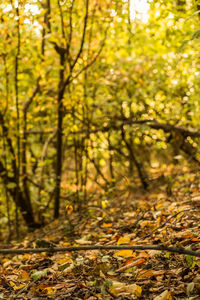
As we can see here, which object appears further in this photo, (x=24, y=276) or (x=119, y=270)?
(x=24, y=276)

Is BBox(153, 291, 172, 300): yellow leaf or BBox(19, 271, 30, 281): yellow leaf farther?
BBox(19, 271, 30, 281): yellow leaf

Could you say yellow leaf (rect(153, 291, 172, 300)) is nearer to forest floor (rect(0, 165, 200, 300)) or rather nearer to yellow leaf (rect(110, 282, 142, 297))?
forest floor (rect(0, 165, 200, 300))

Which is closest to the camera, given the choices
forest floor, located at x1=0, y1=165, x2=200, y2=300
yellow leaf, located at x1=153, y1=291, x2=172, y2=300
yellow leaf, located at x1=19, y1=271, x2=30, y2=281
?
yellow leaf, located at x1=153, y1=291, x2=172, y2=300

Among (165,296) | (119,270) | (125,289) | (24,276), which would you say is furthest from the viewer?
(24,276)

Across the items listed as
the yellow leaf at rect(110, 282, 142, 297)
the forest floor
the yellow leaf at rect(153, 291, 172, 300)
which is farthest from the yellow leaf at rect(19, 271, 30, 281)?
the yellow leaf at rect(153, 291, 172, 300)

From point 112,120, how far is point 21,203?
6.69ft

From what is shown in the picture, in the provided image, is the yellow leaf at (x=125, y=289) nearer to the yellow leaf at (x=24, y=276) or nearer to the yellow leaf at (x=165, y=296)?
the yellow leaf at (x=165, y=296)

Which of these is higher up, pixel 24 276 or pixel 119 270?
pixel 119 270

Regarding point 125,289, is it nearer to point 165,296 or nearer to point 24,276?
point 165,296

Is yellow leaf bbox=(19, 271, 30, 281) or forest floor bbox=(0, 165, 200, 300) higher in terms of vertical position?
forest floor bbox=(0, 165, 200, 300)

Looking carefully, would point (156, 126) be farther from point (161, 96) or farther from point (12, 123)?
point (12, 123)

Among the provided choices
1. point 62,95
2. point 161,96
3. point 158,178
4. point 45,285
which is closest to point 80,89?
point 62,95

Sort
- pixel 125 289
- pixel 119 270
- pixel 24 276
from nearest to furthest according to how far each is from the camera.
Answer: pixel 125 289
pixel 119 270
pixel 24 276

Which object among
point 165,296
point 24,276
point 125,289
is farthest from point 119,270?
point 24,276
